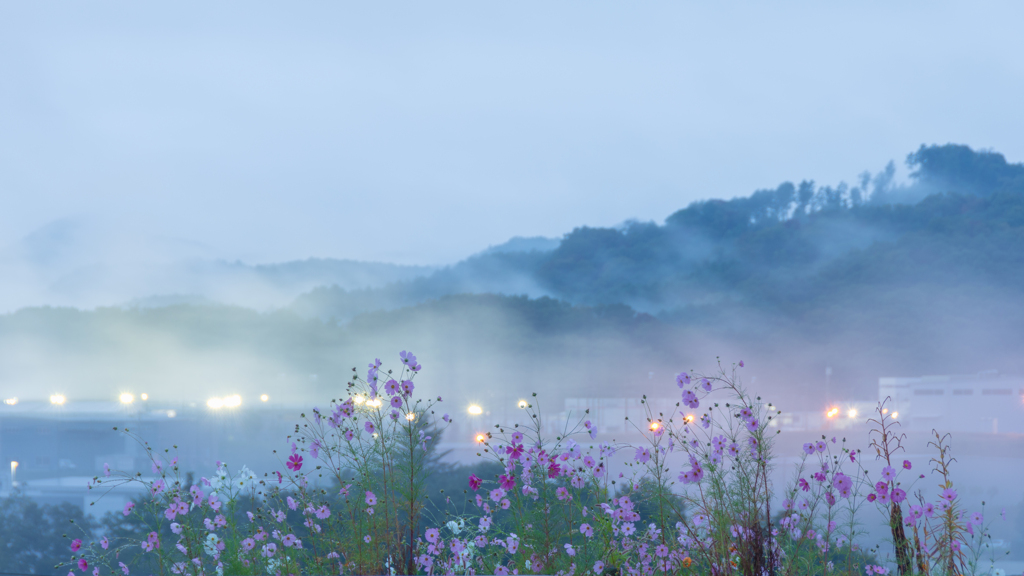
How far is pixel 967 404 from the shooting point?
3734 cm

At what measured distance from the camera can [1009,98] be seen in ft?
375

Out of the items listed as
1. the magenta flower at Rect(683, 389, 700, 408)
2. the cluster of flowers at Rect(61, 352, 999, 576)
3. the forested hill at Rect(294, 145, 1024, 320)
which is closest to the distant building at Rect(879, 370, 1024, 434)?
the forested hill at Rect(294, 145, 1024, 320)

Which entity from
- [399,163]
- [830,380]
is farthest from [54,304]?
[830,380]

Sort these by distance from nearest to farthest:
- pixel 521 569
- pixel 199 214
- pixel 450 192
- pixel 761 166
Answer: pixel 521 569 < pixel 199 214 < pixel 450 192 < pixel 761 166

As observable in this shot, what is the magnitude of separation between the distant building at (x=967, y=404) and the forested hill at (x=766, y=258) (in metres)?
11.6

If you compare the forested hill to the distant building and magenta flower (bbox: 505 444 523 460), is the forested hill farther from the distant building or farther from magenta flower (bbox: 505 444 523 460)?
magenta flower (bbox: 505 444 523 460)

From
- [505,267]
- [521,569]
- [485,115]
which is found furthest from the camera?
[485,115]

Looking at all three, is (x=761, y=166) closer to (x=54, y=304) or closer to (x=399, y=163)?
(x=399, y=163)

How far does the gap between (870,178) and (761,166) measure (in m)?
19.1

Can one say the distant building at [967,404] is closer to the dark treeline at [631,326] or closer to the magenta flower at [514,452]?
the dark treeline at [631,326]

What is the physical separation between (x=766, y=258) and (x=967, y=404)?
25169 millimetres

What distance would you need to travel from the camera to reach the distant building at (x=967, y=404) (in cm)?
3628

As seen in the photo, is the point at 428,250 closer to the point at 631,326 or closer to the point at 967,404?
the point at 631,326

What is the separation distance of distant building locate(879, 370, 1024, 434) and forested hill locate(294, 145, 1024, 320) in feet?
37.9
